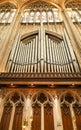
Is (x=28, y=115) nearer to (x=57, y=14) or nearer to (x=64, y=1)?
(x=57, y=14)

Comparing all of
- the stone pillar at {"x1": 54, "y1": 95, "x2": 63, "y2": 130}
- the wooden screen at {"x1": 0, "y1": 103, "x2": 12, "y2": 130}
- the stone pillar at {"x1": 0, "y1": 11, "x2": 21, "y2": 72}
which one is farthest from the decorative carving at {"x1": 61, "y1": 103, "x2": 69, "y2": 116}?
the stone pillar at {"x1": 0, "y1": 11, "x2": 21, "y2": 72}

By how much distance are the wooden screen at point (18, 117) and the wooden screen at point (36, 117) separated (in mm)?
483

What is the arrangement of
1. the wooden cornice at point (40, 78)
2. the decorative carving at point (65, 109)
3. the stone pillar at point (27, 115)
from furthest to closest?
the wooden cornice at point (40, 78) < the decorative carving at point (65, 109) < the stone pillar at point (27, 115)

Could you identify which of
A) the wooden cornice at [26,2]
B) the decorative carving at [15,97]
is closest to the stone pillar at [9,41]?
the decorative carving at [15,97]

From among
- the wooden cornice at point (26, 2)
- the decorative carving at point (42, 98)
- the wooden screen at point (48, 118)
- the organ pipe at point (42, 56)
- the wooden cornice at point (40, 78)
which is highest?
the wooden cornice at point (26, 2)

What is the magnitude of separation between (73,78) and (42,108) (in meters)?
1.79

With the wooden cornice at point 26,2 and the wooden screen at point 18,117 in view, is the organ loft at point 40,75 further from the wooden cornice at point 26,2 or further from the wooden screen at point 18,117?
the wooden cornice at point 26,2

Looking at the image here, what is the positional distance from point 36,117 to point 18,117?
2.13 feet

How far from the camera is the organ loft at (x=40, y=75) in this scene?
6.90 m

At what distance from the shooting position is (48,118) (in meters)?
6.95

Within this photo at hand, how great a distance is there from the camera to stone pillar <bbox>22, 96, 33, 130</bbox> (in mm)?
6449

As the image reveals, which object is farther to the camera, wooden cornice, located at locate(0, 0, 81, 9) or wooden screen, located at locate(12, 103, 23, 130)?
wooden cornice, located at locate(0, 0, 81, 9)

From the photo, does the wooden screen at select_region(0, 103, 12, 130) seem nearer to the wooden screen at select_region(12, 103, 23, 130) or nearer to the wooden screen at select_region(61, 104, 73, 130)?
the wooden screen at select_region(12, 103, 23, 130)

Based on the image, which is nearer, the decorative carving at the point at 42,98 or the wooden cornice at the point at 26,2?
the decorative carving at the point at 42,98
